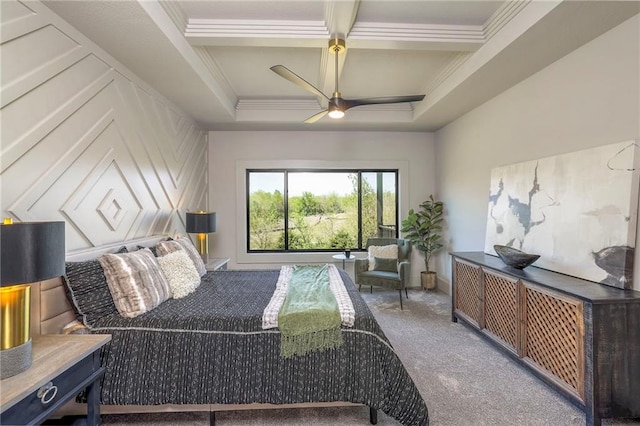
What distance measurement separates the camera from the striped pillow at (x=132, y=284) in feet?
6.84

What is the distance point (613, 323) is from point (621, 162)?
1124 millimetres

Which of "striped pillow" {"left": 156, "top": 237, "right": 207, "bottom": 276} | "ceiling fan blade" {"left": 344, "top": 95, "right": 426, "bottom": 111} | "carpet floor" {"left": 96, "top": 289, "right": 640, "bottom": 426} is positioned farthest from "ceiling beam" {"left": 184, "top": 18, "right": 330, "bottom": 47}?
"carpet floor" {"left": 96, "top": 289, "right": 640, "bottom": 426}

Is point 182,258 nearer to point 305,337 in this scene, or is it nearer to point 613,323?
point 305,337

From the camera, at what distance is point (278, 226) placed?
17.6 feet

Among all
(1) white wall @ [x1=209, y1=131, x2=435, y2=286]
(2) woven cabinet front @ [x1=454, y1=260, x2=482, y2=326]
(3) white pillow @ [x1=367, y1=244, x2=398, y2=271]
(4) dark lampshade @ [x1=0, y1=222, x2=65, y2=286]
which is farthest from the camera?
(1) white wall @ [x1=209, y1=131, x2=435, y2=286]

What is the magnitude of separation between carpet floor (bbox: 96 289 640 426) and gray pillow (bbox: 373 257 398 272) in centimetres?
130

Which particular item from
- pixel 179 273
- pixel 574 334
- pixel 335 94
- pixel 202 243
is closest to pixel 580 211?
pixel 574 334

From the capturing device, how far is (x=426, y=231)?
5051mm

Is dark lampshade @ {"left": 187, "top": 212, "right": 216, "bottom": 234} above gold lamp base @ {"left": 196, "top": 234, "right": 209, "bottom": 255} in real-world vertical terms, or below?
above

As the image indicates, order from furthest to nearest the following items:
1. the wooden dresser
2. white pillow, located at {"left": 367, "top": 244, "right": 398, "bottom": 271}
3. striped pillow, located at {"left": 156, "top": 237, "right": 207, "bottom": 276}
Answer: white pillow, located at {"left": 367, "top": 244, "right": 398, "bottom": 271} < striped pillow, located at {"left": 156, "top": 237, "right": 207, "bottom": 276} < the wooden dresser

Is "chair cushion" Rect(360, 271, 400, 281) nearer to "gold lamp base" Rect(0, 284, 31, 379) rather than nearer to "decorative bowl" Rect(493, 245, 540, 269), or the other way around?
"decorative bowl" Rect(493, 245, 540, 269)

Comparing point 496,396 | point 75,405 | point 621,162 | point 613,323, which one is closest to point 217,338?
point 75,405

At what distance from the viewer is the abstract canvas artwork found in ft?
6.93

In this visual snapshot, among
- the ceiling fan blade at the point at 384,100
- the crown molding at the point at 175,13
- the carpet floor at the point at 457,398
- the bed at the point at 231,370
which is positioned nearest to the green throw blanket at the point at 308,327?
the bed at the point at 231,370
